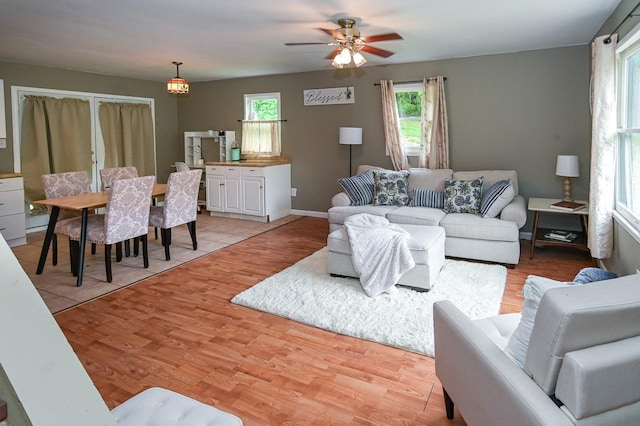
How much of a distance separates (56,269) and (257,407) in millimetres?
3268

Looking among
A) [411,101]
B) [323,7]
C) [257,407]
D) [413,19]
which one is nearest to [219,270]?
[257,407]

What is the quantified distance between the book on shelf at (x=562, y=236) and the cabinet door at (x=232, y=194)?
4408 millimetres

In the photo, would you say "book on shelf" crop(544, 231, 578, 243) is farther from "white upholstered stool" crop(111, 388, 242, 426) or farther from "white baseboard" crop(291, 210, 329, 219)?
"white upholstered stool" crop(111, 388, 242, 426)

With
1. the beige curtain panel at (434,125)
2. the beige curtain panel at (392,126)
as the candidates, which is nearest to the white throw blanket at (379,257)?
the beige curtain panel at (434,125)

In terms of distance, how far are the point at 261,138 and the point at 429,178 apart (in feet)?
10.5

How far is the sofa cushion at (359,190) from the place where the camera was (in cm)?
543

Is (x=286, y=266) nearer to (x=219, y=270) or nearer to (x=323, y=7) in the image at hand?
(x=219, y=270)

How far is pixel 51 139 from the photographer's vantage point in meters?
6.27

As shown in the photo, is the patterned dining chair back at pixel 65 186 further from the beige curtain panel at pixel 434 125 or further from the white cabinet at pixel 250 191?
the beige curtain panel at pixel 434 125

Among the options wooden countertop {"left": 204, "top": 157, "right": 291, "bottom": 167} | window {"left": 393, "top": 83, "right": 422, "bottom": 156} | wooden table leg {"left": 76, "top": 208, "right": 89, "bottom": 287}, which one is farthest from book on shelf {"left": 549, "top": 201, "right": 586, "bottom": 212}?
wooden table leg {"left": 76, "top": 208, "right": 89, "bottom": 287}

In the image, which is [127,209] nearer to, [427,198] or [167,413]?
[167,413]

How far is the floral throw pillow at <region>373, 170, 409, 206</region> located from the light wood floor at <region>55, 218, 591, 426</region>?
69.4 inches

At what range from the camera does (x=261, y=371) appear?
2502 millimetres

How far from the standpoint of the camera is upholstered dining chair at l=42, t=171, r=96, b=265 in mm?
4371
